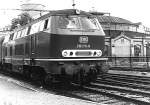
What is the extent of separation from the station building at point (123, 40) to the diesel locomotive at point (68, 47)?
2435 centimetres

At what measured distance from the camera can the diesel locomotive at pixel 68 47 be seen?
1234 cm

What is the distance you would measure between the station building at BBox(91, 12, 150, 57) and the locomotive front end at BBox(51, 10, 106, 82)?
24.5m

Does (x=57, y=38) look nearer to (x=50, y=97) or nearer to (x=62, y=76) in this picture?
(x=62, y=76)

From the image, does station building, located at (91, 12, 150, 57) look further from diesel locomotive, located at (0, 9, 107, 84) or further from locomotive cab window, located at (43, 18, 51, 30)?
locomotive cab window, located at (43, 18, 51, 30)

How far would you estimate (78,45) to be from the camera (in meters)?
12.7

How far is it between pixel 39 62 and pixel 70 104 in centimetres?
451

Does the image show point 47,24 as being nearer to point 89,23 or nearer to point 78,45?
point 78,45

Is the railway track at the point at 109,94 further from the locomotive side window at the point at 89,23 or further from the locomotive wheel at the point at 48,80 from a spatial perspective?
the locomotive side window at the point at 89,23

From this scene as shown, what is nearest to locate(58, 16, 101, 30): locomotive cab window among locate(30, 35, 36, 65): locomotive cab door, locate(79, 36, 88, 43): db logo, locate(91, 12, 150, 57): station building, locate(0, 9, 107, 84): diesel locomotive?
locate(0, 9, 107, 84): diesel locomotive

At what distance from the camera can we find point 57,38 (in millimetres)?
12336

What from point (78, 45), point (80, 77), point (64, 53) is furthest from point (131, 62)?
point (64, 53)

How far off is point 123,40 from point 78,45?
115 feet

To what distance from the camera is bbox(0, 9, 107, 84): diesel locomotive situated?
1234cm

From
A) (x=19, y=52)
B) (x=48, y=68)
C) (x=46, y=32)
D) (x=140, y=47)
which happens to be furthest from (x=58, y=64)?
(x=140, y=47)
